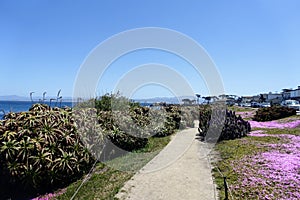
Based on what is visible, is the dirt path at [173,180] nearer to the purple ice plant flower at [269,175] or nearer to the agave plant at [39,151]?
the purple ice plant flower at [269,175]

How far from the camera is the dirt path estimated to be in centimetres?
539

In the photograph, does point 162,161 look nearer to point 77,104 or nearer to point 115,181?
Answer: point 115,181

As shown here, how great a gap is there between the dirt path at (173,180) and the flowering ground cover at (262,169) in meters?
0.43

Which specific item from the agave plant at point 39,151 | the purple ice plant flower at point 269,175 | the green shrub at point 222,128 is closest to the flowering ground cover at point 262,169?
the purple ice plant flower at point 269,175

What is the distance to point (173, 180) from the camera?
6.31m

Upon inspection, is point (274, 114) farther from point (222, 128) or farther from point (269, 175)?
point (269, 175)

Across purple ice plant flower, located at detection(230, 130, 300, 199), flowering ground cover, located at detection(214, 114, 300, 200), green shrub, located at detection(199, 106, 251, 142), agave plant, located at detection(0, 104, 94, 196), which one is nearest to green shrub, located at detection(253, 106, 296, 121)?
green shrub, located at detection(199, 106, 251, 142)

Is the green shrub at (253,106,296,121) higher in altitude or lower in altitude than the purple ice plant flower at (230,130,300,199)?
higher

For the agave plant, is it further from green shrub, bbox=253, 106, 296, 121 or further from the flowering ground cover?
green shrub, bbox=253, 106, 296, 121

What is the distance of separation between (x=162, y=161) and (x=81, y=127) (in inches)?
111

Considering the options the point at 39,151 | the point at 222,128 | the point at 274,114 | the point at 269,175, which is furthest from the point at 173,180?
the point at 274,114

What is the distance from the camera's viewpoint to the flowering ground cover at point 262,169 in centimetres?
536

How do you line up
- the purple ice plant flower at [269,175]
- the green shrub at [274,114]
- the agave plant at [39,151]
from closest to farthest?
1. the purple ice plant flower at [269,175]
2. the agave plant at [39,151]
3. the green shrub at [274,114]

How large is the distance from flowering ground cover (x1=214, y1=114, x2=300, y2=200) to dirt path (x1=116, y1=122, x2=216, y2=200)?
1.40ft
